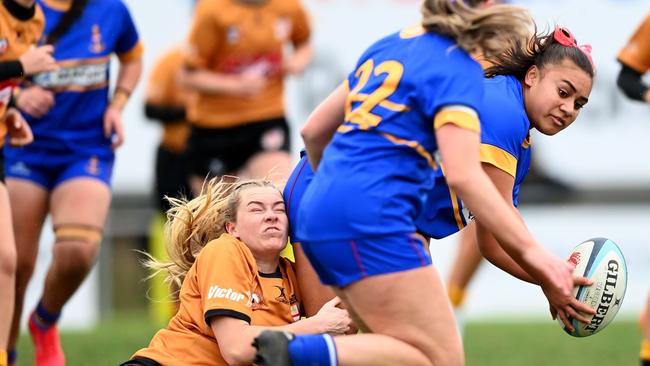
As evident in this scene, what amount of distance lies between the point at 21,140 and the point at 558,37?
104 inches

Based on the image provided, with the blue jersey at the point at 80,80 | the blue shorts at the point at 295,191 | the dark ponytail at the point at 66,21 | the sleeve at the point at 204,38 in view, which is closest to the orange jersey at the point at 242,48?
the sleeve at the point at 204,38

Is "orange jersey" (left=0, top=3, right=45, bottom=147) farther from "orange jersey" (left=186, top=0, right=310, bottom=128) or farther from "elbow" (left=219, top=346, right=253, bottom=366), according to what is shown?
"orange jersey" (left=186, top=0, right=310, bottom=128)

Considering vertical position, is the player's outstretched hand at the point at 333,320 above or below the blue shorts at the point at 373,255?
below

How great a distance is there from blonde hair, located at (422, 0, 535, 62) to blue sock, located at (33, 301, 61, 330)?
317 cm

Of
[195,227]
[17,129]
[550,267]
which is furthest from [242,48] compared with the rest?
[550,267]

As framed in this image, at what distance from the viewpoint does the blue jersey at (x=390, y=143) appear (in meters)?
4.16

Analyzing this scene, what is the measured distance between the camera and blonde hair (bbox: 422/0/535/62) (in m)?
4.21

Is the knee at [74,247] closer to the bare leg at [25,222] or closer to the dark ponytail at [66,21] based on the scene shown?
the bare leg at [25,222]

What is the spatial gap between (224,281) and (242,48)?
4.45 meters

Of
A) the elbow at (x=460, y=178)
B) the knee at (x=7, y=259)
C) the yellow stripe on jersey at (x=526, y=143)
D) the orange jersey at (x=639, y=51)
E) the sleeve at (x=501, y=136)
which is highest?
the elbow at (x=460, y=178)

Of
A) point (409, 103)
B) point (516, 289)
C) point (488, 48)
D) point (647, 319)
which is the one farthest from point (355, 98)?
point (516, 289)

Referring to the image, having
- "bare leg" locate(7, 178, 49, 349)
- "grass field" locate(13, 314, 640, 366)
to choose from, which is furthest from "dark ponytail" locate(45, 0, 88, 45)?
"grass field" locate(13, 314, 640, 366)

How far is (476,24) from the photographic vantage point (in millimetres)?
4215

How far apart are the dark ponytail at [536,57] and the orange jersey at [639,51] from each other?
222cm
